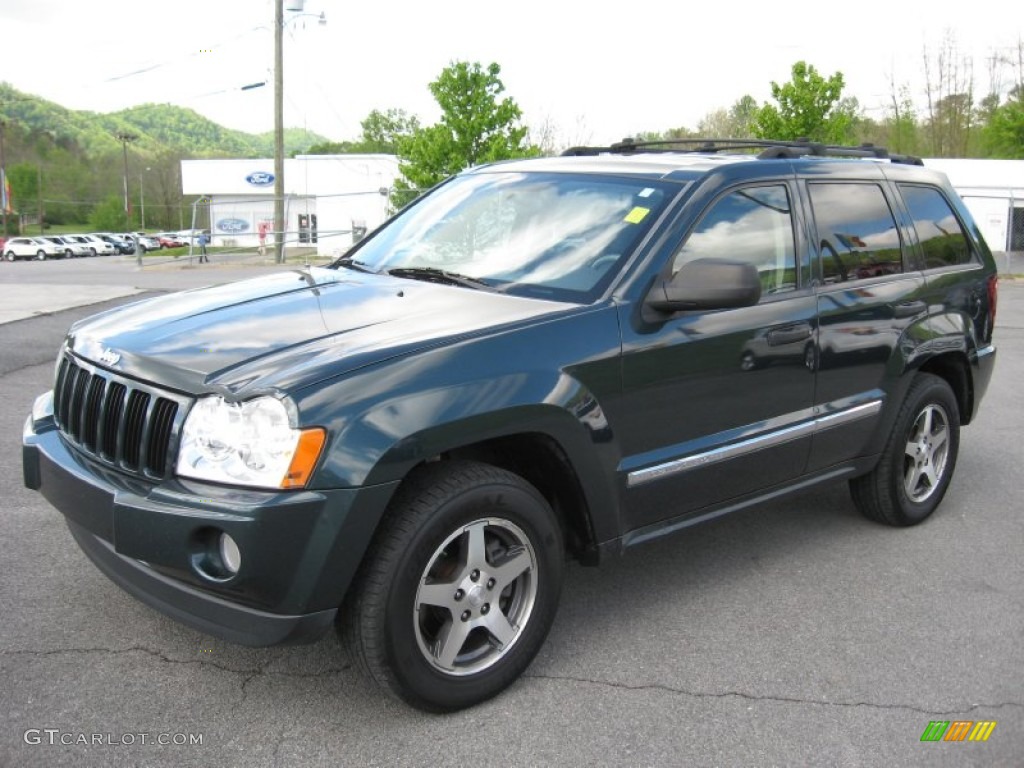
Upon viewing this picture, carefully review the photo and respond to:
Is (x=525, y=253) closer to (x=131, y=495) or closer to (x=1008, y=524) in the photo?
(x=131, y=495)

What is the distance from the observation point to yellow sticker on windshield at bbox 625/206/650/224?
370cm

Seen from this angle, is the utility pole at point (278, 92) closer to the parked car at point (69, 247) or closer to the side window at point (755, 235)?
the side window at point (755, 235)

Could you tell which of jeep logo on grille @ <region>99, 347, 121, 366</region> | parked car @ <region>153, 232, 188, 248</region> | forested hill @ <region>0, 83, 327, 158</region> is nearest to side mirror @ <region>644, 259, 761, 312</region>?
jeep logo on grille @ <region>99, 347, 121, 366</region>

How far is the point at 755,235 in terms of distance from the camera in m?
4.00

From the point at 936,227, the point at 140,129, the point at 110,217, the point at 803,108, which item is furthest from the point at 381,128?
the point at 936,227

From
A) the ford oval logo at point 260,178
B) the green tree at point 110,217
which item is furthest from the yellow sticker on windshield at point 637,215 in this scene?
the green tree at point 110,217

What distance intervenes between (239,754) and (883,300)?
334cm

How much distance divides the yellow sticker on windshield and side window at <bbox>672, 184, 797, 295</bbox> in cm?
20

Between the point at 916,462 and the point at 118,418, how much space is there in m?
3.83

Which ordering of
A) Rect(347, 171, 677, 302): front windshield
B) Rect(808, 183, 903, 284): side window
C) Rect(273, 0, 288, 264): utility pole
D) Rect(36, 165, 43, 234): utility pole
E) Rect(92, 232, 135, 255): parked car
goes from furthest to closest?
1. Rect(36, 165, 43, 234): utility pole
2. Rect(92, 232, 135, 255): parked car
3. Rect(273, 0, 288, 264): utility pole
4. Rect(808, 183, 903, 284): side window
5. Rect(347, 171, 677, 302): front windshield

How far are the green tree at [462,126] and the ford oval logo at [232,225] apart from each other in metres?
28.9

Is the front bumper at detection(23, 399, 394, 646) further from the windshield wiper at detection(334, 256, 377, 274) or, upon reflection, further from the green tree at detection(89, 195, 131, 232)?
the green tree at detection(89, 195, 131, 232)

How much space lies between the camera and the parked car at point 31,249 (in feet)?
190

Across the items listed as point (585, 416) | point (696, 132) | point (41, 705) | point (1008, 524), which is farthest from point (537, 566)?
point (696, 132)
